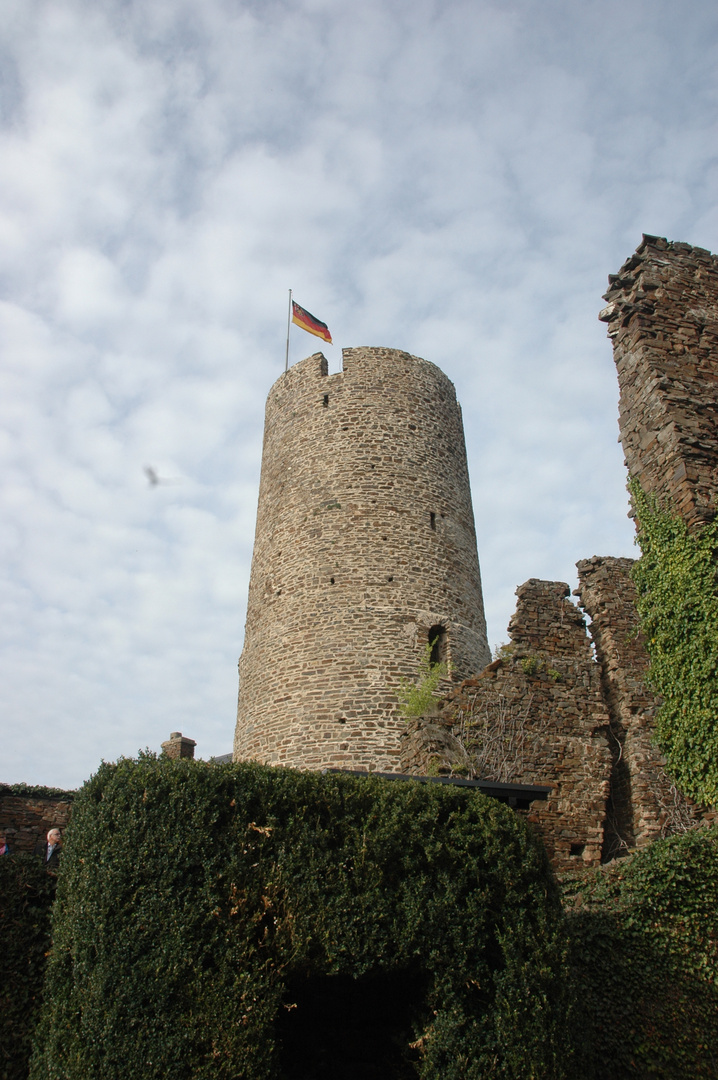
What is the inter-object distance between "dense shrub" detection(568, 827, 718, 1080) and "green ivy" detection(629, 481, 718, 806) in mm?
849

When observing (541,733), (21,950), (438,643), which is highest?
(438,643)

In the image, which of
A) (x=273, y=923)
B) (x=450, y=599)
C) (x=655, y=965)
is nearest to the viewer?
(x=273, y=923)

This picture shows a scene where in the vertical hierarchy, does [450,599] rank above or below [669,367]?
below

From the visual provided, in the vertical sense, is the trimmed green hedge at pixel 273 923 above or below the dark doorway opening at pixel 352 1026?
above

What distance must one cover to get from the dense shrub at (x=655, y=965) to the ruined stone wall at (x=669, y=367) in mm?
3510

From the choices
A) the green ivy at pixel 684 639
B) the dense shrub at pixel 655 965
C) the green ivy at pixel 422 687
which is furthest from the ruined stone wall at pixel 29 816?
the green ivy at pixel 684 639

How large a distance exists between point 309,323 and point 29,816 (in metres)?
12.7

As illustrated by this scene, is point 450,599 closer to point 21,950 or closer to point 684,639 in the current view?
point 684,639

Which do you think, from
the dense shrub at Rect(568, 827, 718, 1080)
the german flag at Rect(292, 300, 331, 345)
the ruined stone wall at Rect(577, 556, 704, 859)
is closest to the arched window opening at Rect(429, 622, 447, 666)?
the ruined stone wall at Rect(577, 556, 704, 859)

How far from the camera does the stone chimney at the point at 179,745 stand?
1919 centimetres

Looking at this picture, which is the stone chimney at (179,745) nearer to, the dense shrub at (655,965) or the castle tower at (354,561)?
the castle tower at (354,561)

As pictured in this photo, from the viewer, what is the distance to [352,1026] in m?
6.36

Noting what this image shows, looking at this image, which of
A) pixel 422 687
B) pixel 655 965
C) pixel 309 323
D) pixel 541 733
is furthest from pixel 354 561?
pixel 655 965

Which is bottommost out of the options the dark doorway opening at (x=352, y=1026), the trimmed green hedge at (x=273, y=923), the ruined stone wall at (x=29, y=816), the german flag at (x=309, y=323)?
the dark doorway opening at (x=352, y=1026)
